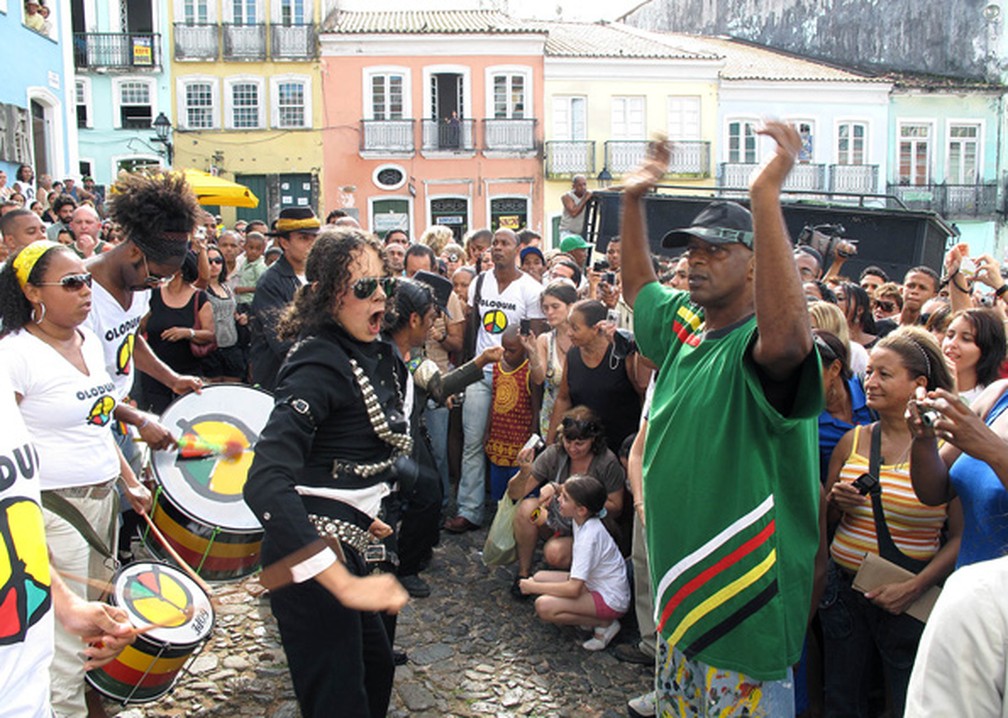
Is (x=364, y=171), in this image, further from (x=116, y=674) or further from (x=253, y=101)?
(x=116, y=674)

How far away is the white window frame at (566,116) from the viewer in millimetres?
30406

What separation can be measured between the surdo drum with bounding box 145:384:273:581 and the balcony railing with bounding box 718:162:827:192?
28146 millimetres

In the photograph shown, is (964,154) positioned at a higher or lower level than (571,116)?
lower

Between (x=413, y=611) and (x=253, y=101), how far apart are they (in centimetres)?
2783

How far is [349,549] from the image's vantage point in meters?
3.22

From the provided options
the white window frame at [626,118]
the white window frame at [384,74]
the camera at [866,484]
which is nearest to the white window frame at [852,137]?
the white window frame at [626,118]

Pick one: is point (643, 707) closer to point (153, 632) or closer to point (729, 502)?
point (729, 502)

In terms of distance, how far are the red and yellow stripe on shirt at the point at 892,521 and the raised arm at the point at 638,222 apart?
1352mm

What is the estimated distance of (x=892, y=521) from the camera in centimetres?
380

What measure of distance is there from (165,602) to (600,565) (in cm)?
249

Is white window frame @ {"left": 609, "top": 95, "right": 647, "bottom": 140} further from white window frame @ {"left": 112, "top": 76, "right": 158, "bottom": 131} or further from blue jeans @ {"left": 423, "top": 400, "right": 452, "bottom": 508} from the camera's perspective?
blue jeans @ {"left": 423, "top": 400, "right": 452, "bottom": 508}

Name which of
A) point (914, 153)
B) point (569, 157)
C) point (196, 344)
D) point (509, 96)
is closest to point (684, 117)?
point (569, 157)

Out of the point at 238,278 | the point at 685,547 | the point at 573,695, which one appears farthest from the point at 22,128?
the point at 685,547

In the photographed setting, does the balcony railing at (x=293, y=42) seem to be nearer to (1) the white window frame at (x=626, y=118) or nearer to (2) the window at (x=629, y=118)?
(1) the white window frame at (x=626, y=118)
